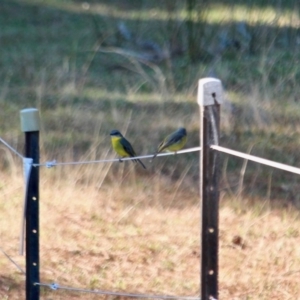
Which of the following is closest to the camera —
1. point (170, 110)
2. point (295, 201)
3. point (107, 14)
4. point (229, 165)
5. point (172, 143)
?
point (172, 143)

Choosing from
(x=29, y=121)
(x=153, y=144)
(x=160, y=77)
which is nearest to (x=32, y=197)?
(x=29, y=121)

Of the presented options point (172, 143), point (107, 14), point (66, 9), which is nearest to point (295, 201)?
point (172, 143)

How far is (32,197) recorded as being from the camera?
3.65m

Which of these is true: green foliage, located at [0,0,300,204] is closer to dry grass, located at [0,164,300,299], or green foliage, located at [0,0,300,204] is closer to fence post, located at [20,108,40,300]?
dry grass, located at [0,164,300,299]

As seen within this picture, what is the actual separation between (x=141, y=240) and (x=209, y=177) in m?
2.77

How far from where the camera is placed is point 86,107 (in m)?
8.83

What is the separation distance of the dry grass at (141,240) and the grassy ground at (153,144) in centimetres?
1

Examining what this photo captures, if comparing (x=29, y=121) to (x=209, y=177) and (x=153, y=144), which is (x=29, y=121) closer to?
(x=209, y=177)

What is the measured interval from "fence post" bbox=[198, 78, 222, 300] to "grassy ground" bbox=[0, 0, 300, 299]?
1834 mm

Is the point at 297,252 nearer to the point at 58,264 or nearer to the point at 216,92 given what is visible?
the point at 58,264

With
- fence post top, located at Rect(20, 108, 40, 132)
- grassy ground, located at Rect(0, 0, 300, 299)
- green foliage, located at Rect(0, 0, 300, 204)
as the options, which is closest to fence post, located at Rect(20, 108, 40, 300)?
fence post top, located at Rect(20, 108, 40, 132)

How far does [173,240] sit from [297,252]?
0.92m

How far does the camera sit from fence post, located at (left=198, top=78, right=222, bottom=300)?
317 centimetres

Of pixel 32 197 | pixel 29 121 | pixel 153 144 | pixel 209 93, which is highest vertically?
pixel 209 93
